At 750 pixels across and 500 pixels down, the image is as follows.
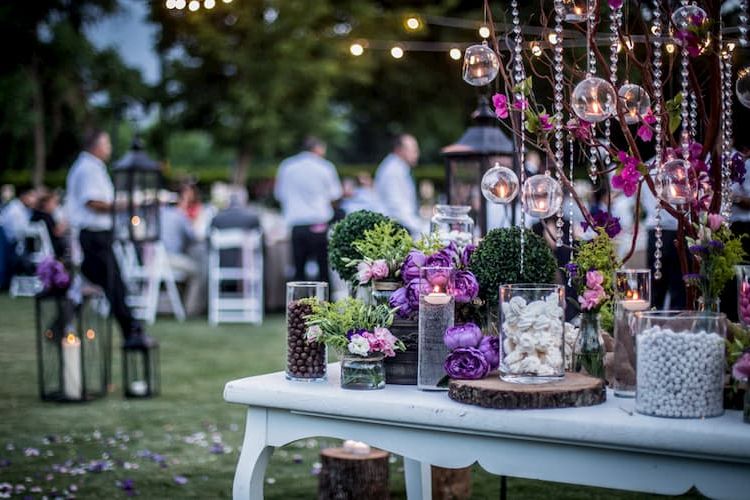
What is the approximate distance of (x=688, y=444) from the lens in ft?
5.50

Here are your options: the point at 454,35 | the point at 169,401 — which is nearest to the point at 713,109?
the point at 169,401

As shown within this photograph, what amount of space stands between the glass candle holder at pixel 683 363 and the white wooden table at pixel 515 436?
0.12ft

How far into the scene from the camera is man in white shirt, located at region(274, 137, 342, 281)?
807 cm

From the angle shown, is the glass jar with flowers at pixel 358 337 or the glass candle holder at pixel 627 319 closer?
the glass candle holder at pixel 627 319

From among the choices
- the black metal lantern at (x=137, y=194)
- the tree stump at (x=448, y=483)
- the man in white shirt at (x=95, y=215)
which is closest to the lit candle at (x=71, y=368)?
the man in white shirt at (x=95, y=215)

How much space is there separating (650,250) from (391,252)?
2.89m

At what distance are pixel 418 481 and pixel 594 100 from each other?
1.30m

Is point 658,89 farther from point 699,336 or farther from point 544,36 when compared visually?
point 699,336

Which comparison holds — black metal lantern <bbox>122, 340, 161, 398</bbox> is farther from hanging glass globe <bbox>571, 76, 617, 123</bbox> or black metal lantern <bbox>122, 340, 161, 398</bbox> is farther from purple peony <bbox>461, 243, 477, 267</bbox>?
hanging glass globe <bbox>571, 76, 617, 123</bbox>

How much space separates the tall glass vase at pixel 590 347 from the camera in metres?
2.07

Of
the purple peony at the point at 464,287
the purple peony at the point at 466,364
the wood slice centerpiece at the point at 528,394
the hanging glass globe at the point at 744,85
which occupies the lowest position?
the wood slice centerpiece at the point at 528,394

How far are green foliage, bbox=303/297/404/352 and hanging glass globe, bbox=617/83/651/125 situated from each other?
0.72 meters

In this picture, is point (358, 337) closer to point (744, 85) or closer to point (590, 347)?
point (590, 347)

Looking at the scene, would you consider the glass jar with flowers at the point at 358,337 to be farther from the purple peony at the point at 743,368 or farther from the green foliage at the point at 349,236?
the purple peony at the point at 743,368
